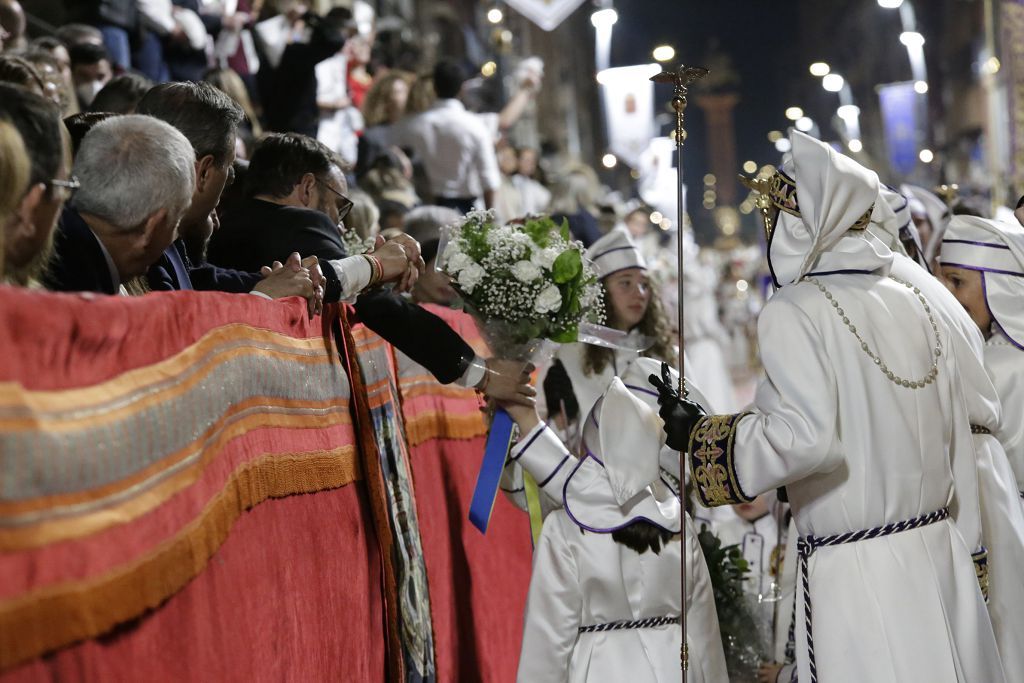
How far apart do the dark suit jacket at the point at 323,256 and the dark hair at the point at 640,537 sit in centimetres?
86

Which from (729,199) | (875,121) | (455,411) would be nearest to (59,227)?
(455,411)

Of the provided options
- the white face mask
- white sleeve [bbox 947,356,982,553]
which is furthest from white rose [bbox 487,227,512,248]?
the white face mask

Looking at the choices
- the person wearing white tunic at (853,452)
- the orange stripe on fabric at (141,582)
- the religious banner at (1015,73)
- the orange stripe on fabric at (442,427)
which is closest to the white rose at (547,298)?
the person wearing white tunic at (853,452)

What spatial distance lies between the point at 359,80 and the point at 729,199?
8092 cm

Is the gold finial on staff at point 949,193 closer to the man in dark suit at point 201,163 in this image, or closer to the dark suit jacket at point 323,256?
the dark suit jacket at point 323,256

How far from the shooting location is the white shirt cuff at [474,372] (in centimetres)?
484

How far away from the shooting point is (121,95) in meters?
5.68

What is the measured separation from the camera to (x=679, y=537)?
181 inches

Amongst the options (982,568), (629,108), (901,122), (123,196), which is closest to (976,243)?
(982,568)

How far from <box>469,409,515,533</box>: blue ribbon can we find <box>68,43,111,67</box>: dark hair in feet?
13.3

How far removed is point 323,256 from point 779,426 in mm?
1639

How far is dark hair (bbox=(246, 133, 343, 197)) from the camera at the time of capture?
4824 mm

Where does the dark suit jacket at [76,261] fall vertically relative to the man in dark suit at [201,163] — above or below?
below

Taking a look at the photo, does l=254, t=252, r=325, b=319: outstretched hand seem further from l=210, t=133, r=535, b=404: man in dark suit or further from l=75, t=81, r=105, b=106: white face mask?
l=75, t=81, r=105, b=106: white face mask
